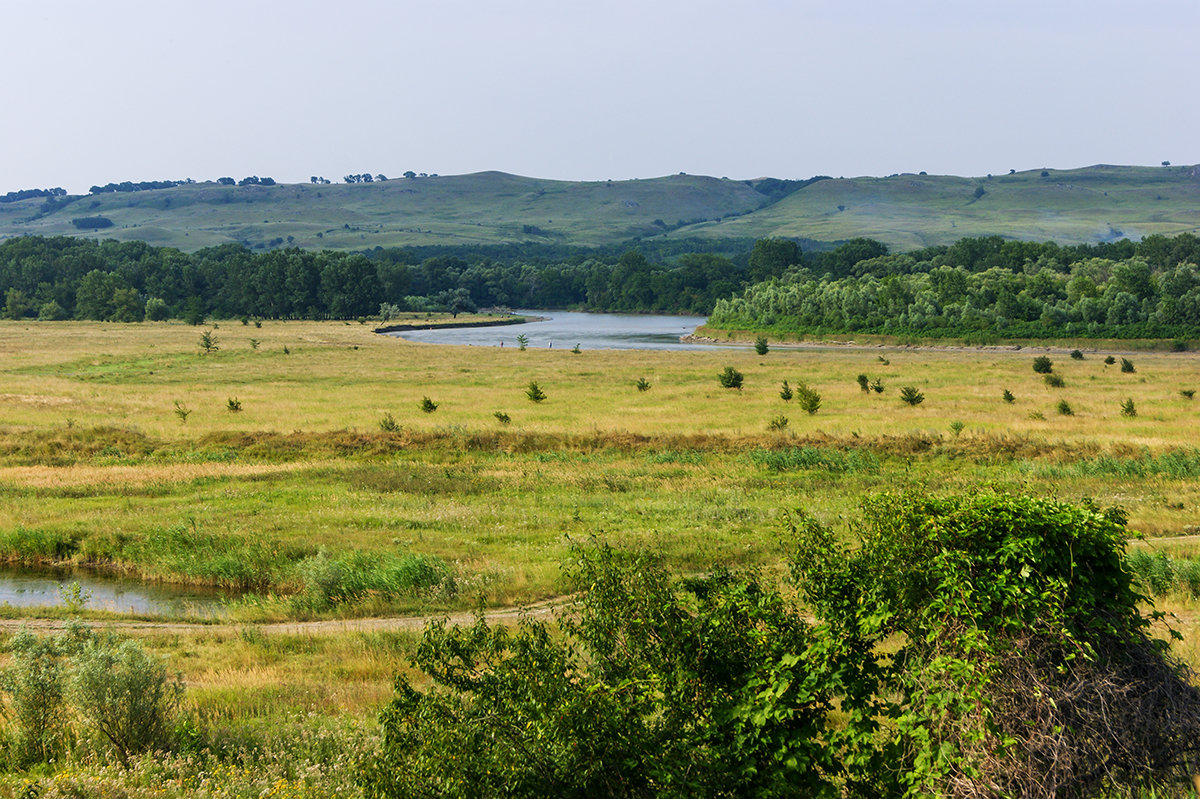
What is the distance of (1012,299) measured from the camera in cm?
13225

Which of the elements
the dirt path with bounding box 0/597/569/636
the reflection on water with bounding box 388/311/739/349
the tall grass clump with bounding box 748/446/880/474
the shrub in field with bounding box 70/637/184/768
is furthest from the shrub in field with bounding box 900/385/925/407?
the reflection on water with bounding box 388/311/739/349

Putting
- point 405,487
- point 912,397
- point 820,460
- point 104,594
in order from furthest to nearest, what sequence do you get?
Answer: 1. point 912,397
2. point 820,460
3. point 405,487
4. point 104,594

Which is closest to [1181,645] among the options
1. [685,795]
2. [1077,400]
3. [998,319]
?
[685,795]

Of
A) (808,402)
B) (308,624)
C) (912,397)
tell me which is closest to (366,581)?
(308,624)

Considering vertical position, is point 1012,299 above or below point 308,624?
below

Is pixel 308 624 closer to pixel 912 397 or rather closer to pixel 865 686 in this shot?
pixel 865 686

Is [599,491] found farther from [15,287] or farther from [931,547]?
[15,287]

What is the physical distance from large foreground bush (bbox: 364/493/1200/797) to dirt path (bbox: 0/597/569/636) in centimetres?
897

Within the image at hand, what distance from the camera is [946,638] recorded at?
282 inches

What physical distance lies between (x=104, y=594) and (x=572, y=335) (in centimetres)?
13062

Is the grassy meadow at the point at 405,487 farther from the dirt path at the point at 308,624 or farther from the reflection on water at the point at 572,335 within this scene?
the reflection on water at the point at 572,335

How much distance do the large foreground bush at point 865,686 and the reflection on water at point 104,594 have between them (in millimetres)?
13942

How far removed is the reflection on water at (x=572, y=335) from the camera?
429 feet

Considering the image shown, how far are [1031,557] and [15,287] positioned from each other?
206 meters
